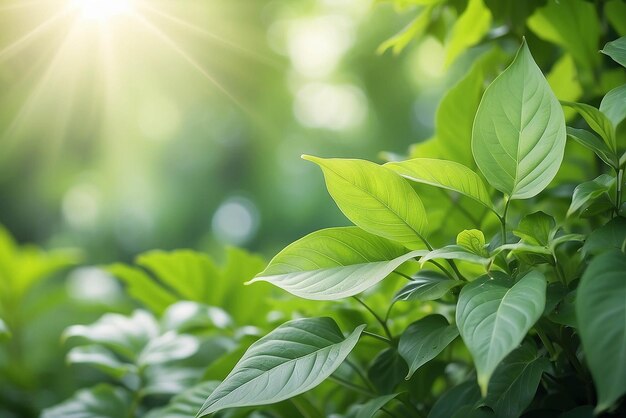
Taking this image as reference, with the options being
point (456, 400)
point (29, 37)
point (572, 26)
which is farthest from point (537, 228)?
point (29, 37)

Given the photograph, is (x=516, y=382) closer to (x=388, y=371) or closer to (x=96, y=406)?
(x=388, y=371)

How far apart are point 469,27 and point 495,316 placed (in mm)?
431

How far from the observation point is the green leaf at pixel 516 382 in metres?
0.38

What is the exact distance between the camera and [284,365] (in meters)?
0.39

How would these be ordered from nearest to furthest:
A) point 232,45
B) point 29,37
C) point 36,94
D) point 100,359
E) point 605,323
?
1. point 605,323
2. point 100,359
3. point 29,37
4. point 36,94
5. point 232,45

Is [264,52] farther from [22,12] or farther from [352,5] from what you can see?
[22,12]

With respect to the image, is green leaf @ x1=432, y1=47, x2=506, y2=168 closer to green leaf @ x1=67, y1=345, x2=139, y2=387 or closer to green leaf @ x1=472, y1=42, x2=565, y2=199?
green leaf @ x1=472, y1=42, x2=565, y2=199

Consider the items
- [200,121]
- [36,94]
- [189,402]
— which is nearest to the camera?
[189,402]

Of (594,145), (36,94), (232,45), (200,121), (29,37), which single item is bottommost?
(594,145)

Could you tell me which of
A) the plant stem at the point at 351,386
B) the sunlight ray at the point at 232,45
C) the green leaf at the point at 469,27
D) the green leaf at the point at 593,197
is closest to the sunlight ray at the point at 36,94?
the sunlight ray at the point at 232,45

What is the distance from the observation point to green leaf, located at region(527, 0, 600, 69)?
0.60 m

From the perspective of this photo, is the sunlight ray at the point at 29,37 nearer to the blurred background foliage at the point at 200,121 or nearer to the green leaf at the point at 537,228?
the blurred background foliage at the point at 200,121

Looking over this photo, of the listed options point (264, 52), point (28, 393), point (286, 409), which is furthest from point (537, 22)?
point (264, 52)

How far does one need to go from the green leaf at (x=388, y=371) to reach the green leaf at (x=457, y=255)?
0.13 m
